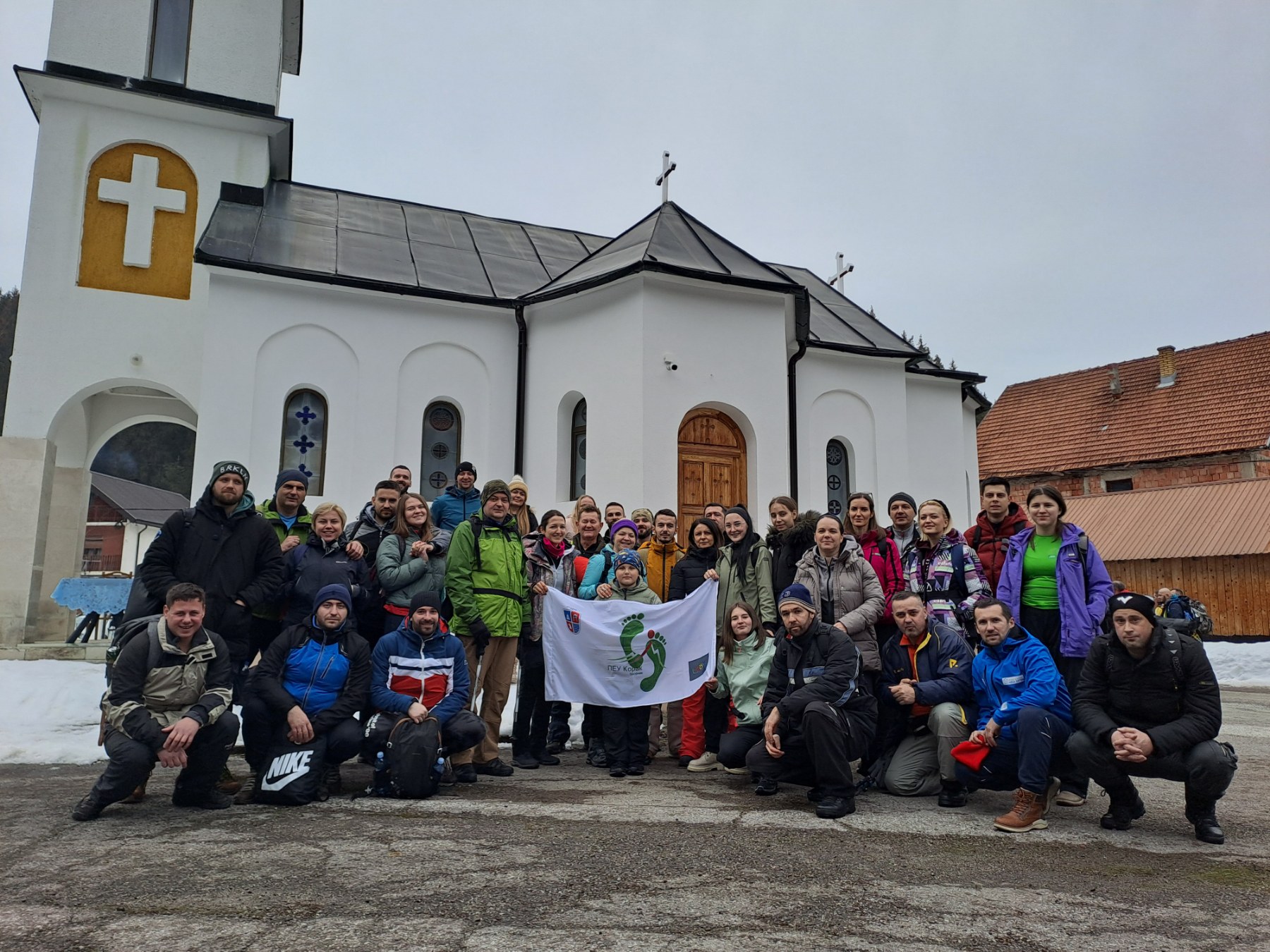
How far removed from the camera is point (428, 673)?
558 centimetres

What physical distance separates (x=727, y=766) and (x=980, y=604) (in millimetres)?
1967

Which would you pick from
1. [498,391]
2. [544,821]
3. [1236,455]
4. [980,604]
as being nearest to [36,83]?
[498,391]

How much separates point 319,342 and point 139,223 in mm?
3436

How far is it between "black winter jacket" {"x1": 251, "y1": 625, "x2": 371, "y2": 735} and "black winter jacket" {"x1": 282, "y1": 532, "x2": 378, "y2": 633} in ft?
0.87

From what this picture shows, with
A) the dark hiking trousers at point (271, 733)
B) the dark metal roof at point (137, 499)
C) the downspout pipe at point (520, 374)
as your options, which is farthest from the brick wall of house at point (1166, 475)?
the dark metal roof at point (137, 499)

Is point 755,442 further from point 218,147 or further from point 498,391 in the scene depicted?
point 218,147

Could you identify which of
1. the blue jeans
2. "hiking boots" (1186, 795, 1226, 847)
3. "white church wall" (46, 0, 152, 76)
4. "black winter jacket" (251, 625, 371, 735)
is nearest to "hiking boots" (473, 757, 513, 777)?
"black winter jacket" (251, 625, 371, 735)

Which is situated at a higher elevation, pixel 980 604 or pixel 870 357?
pixel 870 357

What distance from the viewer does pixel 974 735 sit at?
16.6 feet

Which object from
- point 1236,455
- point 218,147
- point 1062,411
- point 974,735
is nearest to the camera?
point 974,735

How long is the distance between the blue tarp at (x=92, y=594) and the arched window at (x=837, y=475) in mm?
10530

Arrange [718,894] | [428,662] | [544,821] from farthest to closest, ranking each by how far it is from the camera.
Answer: [428,662] < [544,821] < [718,894]

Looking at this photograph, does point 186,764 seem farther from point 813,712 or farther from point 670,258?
point 670,258

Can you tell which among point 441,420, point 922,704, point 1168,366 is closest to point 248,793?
point 922,704
